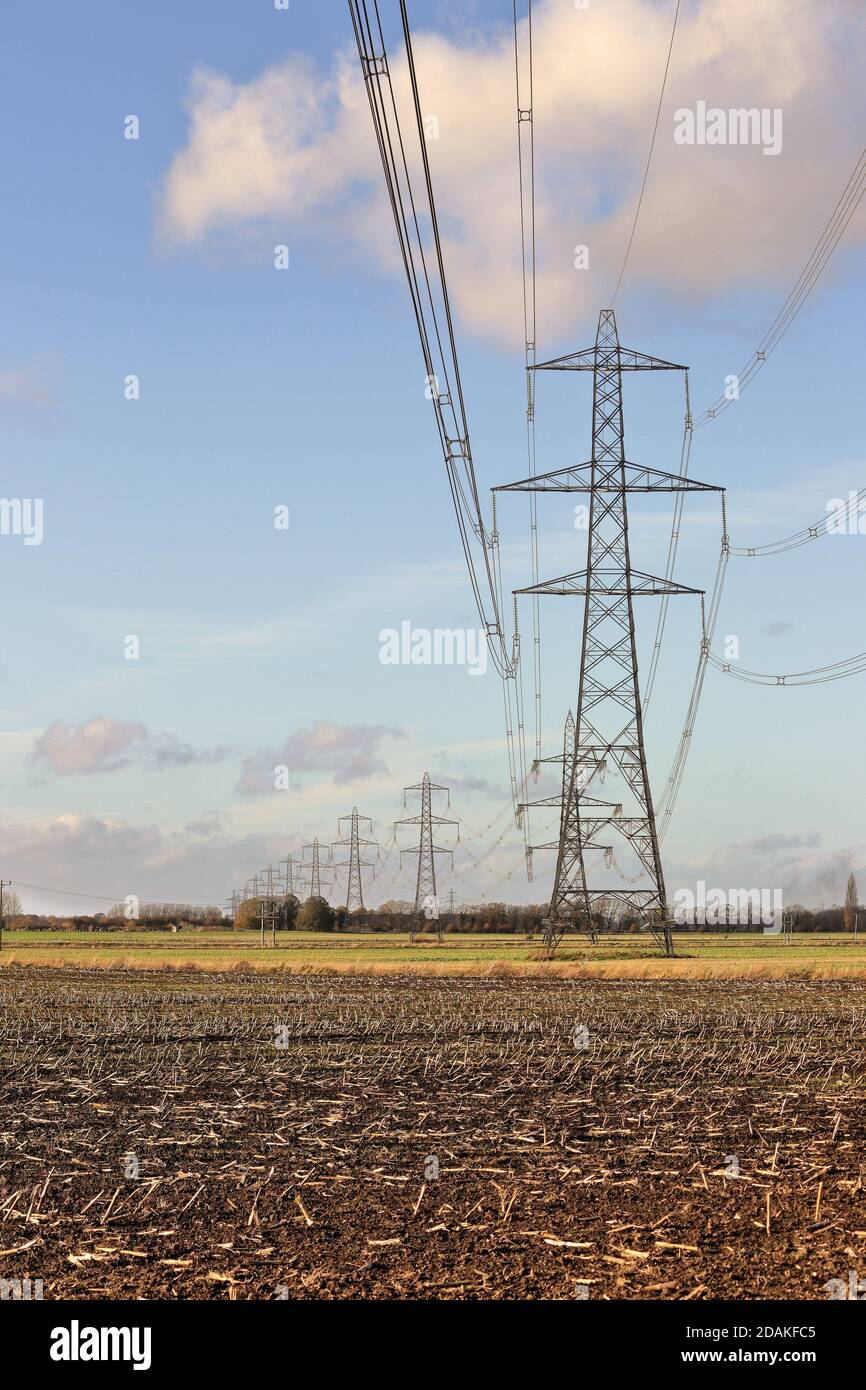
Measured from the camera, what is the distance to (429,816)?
13912 cm

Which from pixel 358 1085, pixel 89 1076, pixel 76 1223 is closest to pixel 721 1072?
pixel 358 1085

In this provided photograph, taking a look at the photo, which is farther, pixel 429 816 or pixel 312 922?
pixel 312 922

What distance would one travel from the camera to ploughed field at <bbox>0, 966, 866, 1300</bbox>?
12.3m

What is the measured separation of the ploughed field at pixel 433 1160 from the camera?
12.3m

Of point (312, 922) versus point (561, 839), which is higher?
point (561, 839)

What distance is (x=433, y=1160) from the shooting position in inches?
675

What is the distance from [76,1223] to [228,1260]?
96.1 inches

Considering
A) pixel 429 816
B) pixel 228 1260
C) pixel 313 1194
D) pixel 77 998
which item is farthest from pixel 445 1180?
pixel 429 816

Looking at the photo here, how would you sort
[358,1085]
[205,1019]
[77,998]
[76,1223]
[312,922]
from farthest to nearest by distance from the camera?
1. [312,922]
2. [77,998]
3. [205,1019]
4. [358,1085]
5. [76,1223]
